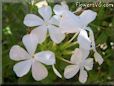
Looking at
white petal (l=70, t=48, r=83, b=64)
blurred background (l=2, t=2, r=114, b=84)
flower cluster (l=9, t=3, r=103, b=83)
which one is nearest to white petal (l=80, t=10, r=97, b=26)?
flower cluster (l=9, t=3, r=103, b=83)

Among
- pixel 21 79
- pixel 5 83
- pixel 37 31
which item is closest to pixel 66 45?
pixel 37 31

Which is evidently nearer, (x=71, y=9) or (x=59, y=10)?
(x=59, y=10)

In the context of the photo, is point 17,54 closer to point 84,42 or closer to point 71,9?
point 84,42

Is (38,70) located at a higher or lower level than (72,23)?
lower

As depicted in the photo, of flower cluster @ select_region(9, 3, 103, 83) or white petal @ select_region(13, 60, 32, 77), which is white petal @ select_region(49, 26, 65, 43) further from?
white petal @ select_region(13, 60, 32, 77)

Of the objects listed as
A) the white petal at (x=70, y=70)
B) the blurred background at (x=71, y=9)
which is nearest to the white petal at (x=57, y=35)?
the white petal at (x=70, y=70)

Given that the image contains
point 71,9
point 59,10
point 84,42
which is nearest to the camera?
point 84,42

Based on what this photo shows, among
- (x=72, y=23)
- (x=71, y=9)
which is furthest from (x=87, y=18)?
(x=71, y=9)
